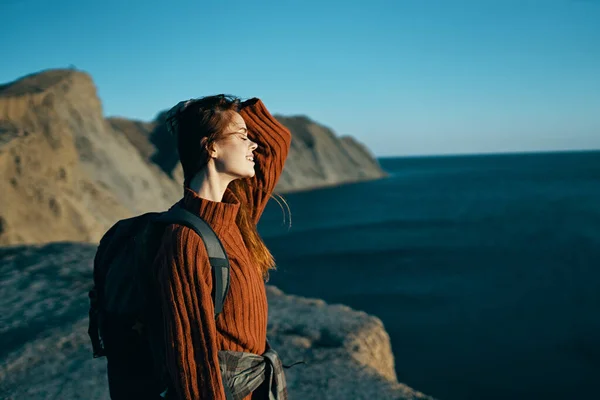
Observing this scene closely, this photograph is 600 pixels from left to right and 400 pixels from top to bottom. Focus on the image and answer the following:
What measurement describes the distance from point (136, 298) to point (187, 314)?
189 mm

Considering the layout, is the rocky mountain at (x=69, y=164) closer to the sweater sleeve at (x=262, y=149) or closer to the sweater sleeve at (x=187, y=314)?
the sweater sleeve at (x=262, y=149)

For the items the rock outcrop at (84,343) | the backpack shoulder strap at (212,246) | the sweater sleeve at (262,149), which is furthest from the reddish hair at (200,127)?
the rock outcrop at (84,343)

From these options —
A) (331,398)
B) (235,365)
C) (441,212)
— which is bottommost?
(441,212)

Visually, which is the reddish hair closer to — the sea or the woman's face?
the woman's face

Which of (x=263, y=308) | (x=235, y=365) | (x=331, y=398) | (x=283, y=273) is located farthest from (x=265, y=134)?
(x=283, y=273)

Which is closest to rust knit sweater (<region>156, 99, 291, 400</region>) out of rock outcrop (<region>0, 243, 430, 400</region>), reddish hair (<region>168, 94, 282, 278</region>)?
reddish hair (<region>168, 94, 282, 278</region>)

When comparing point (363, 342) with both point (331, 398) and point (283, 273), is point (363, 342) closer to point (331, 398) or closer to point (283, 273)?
point (331, 398)

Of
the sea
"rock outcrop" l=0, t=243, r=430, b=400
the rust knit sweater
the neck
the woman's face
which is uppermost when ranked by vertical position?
the woman's face

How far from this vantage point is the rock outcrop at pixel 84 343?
12.9 feet

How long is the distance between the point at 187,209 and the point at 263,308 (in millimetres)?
508

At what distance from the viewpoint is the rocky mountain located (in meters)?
12.1

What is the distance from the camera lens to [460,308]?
1273 centimetres

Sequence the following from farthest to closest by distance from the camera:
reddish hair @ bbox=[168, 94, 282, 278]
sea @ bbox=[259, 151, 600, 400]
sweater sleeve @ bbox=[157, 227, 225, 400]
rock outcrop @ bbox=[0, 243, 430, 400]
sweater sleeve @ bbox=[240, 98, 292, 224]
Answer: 1. sea @ bbox=[259, 151, 600, 400]
2. rock outcrop @ bbox=[0, 243, 430, 400]
3. sweater sleeve @ bbox=[240, 98, 292, 224]
4. reddish hair @ bbox=[168, 94, 282, 278]
5. sweater sleeve @ bbox=[157, 227, 225, 400]

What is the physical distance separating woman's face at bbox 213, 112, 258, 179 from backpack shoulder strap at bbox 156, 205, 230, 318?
0.89ft
